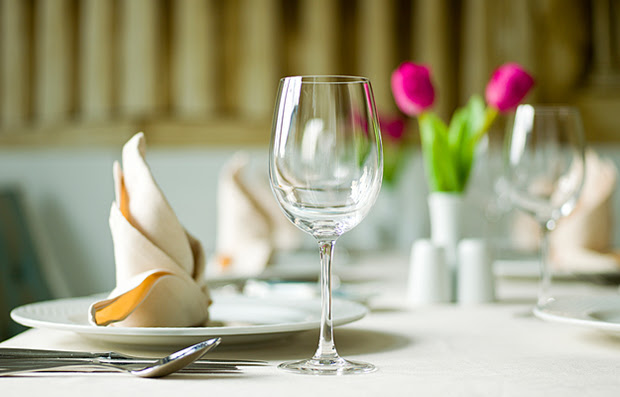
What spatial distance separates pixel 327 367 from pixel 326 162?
15 centimetres

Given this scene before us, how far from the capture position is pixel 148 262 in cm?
71

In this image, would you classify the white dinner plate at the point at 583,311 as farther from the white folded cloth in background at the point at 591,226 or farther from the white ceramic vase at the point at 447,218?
the white folded cloth in background at the point at 591,226

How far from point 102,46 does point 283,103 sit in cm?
263

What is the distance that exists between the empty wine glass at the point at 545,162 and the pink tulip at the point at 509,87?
0.16 meters

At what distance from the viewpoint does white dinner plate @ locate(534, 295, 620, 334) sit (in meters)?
0.70

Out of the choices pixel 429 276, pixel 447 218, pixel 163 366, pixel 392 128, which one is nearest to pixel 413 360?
pixel 163 366

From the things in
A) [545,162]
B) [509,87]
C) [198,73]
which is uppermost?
[198,73]

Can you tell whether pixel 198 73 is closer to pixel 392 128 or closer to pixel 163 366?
pixel 392 128

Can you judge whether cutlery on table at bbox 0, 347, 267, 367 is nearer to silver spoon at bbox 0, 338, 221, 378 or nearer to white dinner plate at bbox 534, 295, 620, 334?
silver spoon at bbox 0, 338, 221, 378

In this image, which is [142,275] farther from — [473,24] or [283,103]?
[473,24]

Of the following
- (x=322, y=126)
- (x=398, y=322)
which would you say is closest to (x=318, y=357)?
(x=322, y=126)

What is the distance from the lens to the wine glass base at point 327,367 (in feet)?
1.84

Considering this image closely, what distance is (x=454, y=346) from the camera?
71 centimetres

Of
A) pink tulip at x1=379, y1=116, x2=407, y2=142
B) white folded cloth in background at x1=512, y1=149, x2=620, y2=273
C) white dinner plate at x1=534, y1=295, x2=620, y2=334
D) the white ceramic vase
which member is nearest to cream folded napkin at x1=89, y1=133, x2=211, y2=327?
white dinner plate at x1=534, y1=295, x2=620, y2=334
